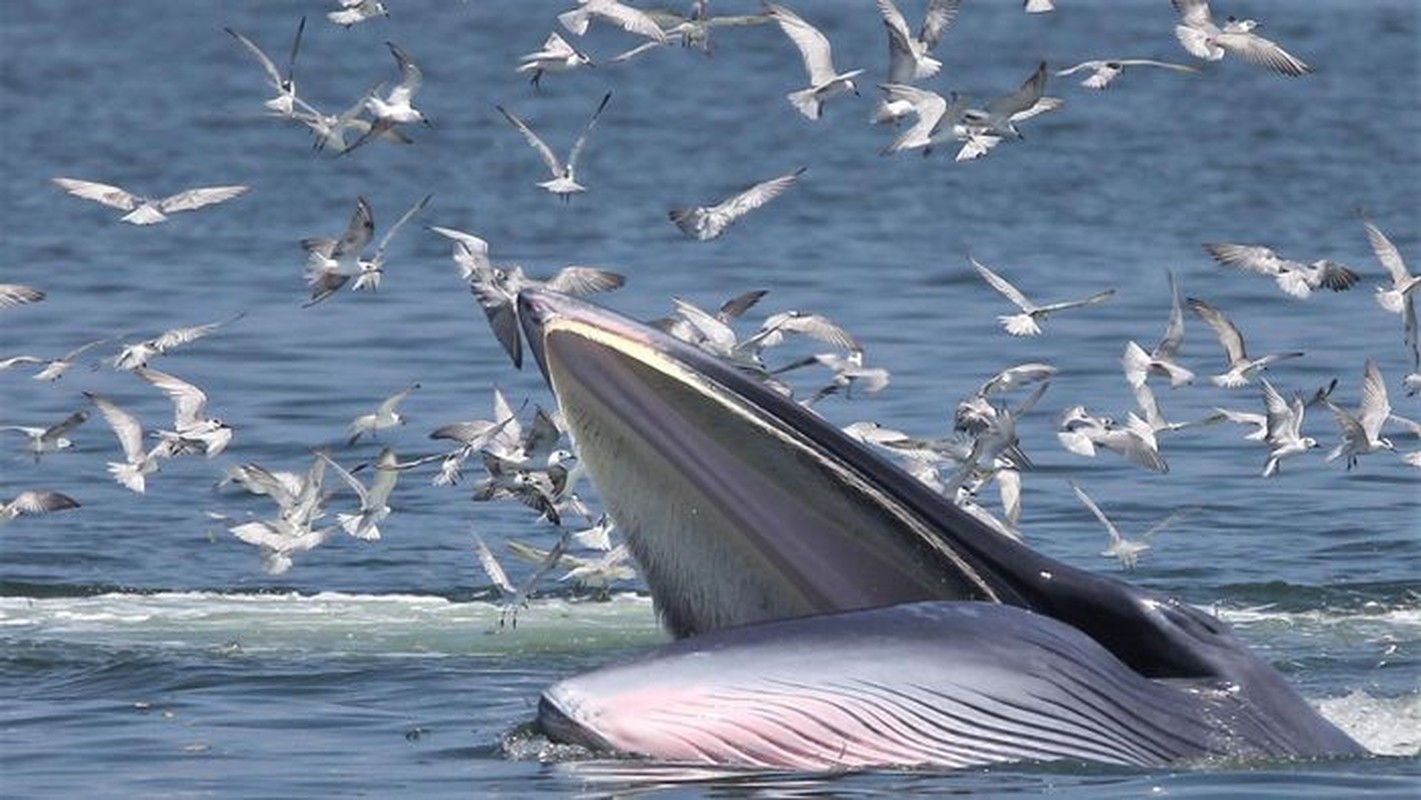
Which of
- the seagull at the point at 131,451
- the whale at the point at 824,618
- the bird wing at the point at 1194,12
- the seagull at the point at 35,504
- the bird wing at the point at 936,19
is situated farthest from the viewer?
the bird wing at the point at 1194,12

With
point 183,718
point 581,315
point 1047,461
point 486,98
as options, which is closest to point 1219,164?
point 486,98

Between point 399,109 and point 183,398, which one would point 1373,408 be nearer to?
point 399,109

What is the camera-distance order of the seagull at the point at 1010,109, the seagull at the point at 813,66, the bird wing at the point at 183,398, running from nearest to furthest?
the seagull at the point at 1010,109
the seagull at the point at 813,66
the bird wing at the point at 183,398

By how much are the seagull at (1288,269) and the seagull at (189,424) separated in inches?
235

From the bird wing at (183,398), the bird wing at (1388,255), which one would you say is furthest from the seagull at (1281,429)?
the bird wing at (183,398)

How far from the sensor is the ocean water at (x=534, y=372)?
47.8 feet

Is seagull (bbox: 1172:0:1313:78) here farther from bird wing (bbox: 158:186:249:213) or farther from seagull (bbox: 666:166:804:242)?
bird wing (bbox: 158:186:249:213)

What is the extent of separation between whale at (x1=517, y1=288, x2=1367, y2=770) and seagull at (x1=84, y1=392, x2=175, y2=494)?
411 inches

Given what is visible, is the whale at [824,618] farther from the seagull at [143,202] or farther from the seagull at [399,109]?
the seagull at [143,202]

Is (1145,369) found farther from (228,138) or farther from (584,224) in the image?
(228,138)

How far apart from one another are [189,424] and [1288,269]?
677 centimetres

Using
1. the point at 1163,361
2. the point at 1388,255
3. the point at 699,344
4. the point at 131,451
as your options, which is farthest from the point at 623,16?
the point at 1388,255

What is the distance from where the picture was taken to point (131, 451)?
72.3ft

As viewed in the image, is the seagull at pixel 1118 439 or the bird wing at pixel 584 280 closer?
the bird wing at pixel 584 280
